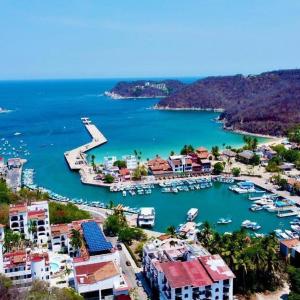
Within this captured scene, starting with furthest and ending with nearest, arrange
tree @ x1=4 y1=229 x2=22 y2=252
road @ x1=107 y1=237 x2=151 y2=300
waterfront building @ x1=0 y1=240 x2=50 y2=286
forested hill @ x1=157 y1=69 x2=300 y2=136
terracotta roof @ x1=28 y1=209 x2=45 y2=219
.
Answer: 1. forested hill @ x1=157 y1=69 x2=300 y2=136
2. terracotta roof @ x1=28 y1=209 x2=45 y2=219
3. tree @ x1=4 y1=229 x2=22 y2=252
4. waterfront building @ x1=0 y1=240 x2=50 y2=286
5. road @ x1=107 y1=237 x2=151 y2=300

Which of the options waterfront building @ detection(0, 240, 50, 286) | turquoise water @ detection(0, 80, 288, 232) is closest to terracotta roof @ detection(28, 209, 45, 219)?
waterfront building @ detection(0, 240, 50, 286)

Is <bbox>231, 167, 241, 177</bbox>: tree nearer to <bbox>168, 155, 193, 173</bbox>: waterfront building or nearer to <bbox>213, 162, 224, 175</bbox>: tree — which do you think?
<bbox>213, 162, 224, 175</bbox>: tree

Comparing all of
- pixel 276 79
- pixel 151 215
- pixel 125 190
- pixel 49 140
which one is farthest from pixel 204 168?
pixel 276 79

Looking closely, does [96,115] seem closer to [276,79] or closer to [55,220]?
[276,79]

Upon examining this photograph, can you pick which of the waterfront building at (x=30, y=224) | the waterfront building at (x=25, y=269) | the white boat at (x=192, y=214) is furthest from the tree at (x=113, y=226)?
the waterfront building at (x=25, y=269)

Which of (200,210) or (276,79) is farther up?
(276,79)

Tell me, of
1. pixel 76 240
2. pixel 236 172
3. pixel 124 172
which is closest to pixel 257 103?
pixel 236 172

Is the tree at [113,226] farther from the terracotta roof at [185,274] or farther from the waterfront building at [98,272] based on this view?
the terracotta roof at [185,274]
